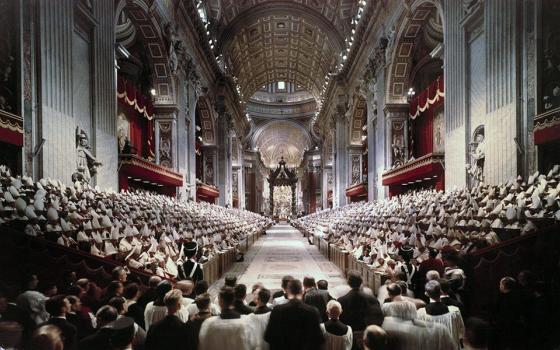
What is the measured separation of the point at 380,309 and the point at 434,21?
641 inches

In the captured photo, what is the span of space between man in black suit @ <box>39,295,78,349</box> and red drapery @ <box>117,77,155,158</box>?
14.4 metres

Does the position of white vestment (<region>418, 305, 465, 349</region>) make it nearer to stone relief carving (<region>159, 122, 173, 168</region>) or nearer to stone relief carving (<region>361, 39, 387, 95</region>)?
stone relief carving (<region>361, 39, 387, 95</region>)

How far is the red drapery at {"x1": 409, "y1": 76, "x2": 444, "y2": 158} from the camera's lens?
16.7 m

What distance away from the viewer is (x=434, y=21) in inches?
667

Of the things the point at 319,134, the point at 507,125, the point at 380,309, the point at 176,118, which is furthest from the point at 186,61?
the point at 319,134

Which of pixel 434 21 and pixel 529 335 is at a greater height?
pixel 434 21

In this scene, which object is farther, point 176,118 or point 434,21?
point 176,118

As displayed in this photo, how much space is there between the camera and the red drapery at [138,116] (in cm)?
1680

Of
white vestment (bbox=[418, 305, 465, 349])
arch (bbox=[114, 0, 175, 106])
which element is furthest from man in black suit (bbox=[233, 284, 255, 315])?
arch (bbox=[114, 0, 175, 106])

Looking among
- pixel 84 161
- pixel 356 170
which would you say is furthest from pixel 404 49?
pixel 84 161

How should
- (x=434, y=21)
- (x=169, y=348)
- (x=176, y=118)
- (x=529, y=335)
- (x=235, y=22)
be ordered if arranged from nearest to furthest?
(x=169, y=348), (x=529, y=335), (x=434, y=21), (x=176, y=118), (x=235, y=22)

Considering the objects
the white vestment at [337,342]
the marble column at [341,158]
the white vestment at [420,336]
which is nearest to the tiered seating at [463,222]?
the white vestment at [420,336]

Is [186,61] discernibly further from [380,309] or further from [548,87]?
[380,309]

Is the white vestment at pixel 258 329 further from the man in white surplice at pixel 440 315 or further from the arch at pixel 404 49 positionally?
the arch at pixel 404 49
